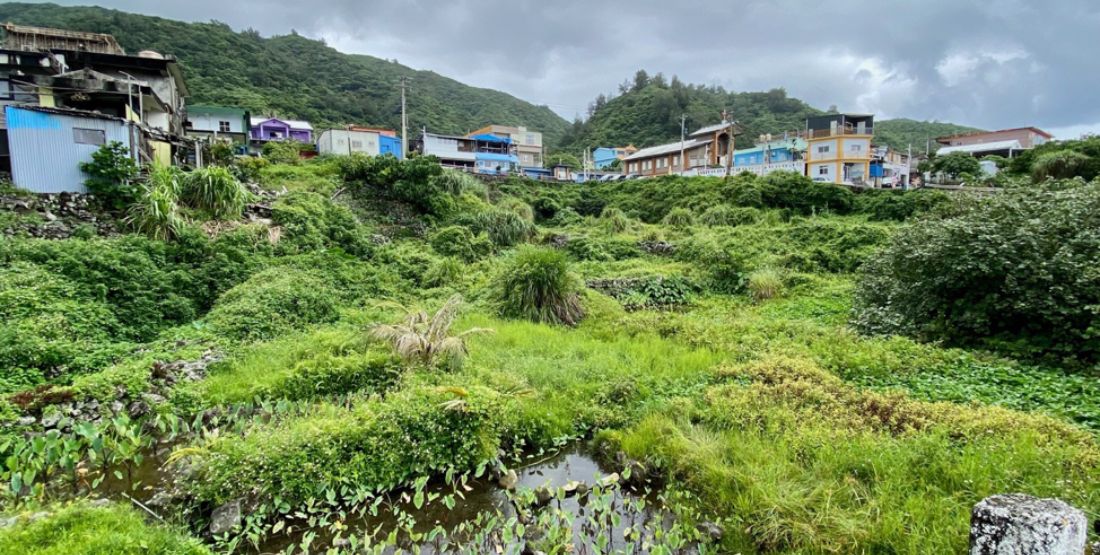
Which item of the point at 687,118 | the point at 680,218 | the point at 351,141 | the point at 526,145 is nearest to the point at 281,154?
the point at 351,141

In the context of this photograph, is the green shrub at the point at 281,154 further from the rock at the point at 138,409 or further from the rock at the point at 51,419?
the rock at the point at 51,419

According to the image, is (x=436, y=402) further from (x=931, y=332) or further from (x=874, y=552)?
(x=931, y=332)

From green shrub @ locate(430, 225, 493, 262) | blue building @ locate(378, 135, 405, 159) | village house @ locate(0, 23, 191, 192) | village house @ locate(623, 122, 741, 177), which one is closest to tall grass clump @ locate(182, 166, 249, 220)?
village house @ locate(0, 23, 191, 192)

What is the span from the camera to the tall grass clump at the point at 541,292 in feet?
35.0

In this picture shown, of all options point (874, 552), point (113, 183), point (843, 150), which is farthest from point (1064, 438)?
point (843, 150)

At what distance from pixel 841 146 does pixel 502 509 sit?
42455mm

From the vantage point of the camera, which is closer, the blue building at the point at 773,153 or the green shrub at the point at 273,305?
the green shrub at the point at 273,305

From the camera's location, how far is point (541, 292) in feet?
35.6

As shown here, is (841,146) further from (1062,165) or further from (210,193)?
(210,193)

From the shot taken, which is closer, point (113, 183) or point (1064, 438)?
point (1064, 438)

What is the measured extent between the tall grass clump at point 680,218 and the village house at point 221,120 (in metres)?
26.6

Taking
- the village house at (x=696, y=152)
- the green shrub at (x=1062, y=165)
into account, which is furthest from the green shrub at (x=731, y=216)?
the village house at (x=696, y=152)

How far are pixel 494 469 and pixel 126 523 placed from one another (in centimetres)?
293

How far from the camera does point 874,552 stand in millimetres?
3578
